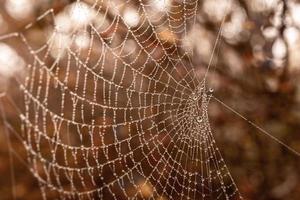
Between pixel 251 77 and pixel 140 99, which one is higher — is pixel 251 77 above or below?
above

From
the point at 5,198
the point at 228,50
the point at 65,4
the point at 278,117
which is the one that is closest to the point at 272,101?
the point at 278,117

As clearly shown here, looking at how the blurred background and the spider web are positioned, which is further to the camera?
the blurred background

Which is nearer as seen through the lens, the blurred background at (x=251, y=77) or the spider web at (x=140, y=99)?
the spider web at (x=140, y=99)

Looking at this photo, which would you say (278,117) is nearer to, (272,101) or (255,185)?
(272,101)

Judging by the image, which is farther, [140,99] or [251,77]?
[251,77]
